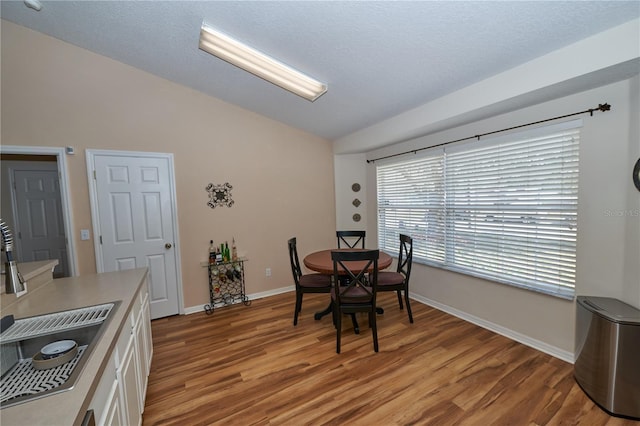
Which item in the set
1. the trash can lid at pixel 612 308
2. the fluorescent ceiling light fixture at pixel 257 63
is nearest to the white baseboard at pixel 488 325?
the trash can lid at pixel 612 308

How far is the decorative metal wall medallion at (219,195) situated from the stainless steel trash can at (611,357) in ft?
12.8

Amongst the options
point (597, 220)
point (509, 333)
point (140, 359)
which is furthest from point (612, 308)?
point (140, 359)

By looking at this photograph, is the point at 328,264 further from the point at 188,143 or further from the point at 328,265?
the point at 188,143

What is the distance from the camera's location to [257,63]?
2.56 m

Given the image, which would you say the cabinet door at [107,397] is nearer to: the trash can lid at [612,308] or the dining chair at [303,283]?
the dining chair at [303,283]

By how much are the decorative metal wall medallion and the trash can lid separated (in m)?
3.89

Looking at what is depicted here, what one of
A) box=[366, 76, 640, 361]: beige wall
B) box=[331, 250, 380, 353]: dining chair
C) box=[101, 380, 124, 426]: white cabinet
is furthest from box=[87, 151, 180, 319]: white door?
box=[366, 76, 640, 361]: beige wall

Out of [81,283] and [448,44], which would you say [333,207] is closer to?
[448,44]

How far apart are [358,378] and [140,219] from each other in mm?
3107

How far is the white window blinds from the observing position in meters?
2.34

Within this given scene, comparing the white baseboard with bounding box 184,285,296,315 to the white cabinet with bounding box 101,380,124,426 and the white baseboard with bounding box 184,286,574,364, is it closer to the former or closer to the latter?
the white baseboard with bounding box 184,286,574,364

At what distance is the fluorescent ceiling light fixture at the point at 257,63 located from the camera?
2.32 meters

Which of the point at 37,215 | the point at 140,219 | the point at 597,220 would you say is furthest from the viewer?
the point at 37,215

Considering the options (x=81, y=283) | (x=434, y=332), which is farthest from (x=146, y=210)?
(x=434, y=332)
